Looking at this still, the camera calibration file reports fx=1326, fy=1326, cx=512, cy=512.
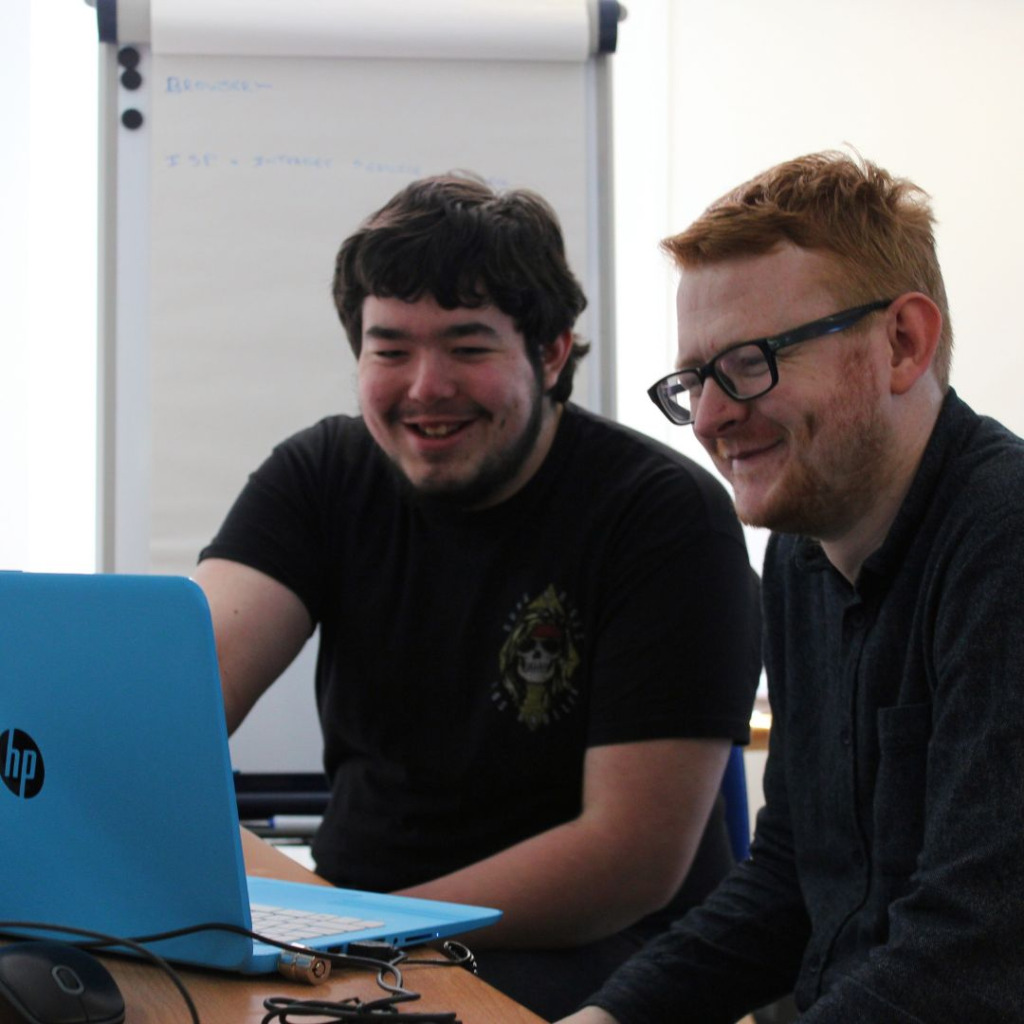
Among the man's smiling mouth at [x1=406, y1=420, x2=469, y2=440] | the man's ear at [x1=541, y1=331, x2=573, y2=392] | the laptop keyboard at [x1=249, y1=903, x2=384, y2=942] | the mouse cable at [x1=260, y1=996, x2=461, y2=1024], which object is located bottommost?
the laptop keyboard at [x1=249, y1=903, x2=384, y2=942]

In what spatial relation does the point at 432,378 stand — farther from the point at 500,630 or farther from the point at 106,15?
the point at 106,15

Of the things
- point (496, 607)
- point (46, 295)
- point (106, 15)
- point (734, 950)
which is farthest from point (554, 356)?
point (46, 295)

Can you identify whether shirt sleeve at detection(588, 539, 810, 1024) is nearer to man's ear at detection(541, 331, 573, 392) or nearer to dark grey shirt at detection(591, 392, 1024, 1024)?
dark grey shirt at detection(591, 392, 1024, 1024)

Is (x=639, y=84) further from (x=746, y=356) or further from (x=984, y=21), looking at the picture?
(x=746, y=356)

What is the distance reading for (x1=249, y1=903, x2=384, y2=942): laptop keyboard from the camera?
913 millimetres

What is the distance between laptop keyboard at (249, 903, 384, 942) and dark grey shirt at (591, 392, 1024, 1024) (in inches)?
9.4

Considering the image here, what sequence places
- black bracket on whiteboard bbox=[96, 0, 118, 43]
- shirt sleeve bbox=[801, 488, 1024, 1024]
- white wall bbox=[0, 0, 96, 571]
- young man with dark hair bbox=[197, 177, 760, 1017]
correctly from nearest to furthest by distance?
1. shirt sleeve bbox=[801, 488, 1024, 1024]
2. young man with dark hair bbox=[197, 177, 760, 1017]
3. black bracket on whiteboard bbox=[96, 0, 118, 43]
4. white wall bbox=[0, 0, 96, 571]

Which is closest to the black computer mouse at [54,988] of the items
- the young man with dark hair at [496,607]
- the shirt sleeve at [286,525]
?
the young man with dark hair at [496,607]

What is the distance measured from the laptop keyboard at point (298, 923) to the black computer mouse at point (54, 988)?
0.17 meters

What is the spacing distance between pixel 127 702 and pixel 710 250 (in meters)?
0.59

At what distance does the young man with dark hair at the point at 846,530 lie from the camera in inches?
36.8

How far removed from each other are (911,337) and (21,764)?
2.43ft

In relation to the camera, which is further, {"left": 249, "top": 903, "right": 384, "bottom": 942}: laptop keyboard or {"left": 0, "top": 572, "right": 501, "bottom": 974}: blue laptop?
{"left": 249, "top": 903, "right": 384, "bottom": 942}: laptop keyboard

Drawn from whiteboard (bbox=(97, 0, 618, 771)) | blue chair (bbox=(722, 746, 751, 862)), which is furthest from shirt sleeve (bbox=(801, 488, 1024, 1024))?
whiteboard (bbox=(97, 0, 618, 771))
